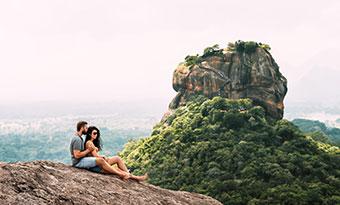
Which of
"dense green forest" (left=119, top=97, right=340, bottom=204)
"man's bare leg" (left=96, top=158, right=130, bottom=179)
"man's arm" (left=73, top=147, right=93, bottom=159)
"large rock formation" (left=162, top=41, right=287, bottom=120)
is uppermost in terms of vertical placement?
"large rock formation" (left=162, top=41, right=287, bottom=120)

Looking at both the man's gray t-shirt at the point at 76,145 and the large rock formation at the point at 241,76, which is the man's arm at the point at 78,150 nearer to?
the man's gray t-shirt at the point at 76,145

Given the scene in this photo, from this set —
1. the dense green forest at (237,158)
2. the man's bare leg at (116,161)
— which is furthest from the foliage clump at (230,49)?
the man's bare leg at (116,161)

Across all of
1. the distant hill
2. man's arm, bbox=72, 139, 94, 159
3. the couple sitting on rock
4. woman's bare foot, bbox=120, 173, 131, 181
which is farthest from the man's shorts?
the distant hill

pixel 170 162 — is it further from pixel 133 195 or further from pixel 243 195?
pixel 133 195

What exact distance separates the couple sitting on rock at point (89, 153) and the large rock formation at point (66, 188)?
19 centimetres

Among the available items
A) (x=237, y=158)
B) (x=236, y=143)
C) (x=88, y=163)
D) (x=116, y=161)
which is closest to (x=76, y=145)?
(x=88, y=163)

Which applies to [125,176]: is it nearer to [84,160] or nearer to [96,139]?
[84,160]

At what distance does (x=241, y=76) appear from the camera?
70.1 m

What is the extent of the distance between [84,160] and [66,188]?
189 centimetres

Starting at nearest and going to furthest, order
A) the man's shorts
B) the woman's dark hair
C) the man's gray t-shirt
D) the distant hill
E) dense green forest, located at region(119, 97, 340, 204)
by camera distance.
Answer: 1. the man's shorts
2. the man's gray t-shirt
3. the woman's dark hair
4. dense green forest, located at region(119, 97, 340, 204)
5. the distant hill

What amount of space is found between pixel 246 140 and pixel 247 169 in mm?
9197

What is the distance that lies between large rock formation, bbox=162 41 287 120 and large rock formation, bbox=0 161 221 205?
60.3 meters

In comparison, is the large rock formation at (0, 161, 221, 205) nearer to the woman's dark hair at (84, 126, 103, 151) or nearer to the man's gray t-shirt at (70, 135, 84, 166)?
the man's gray t-shirt at (70, 135, 84, 166)

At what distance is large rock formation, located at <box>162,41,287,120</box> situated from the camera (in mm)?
69562
